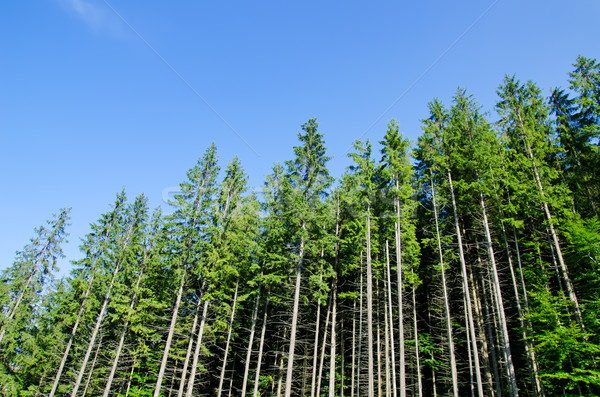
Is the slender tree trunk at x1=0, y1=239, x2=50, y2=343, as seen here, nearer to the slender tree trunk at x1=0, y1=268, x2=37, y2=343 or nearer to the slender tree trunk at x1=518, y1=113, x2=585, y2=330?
the slender tree trunk at x1=0, y1=268, x2=37, y2=343

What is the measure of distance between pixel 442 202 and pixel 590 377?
32.1 feet

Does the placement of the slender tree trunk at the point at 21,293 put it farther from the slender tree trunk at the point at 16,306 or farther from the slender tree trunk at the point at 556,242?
the slender tree trunk at the point at 556,242

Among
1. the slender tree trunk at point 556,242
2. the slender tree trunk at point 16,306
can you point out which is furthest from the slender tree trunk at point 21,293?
the slender tree trunk at point 556,242

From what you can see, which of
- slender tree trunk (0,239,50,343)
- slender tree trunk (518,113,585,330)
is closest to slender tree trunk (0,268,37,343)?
slender tree trunk (0,239,50,343)

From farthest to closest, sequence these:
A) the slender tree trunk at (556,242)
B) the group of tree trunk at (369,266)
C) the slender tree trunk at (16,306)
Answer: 1. the slender tree trunk at (16,306)
2. the group of tree trunk at (369,266)
3. the slender tree trunk at (556,242)

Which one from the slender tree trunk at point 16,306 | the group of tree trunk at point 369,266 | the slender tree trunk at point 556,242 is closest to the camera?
the slender tree trunk at point 556,242

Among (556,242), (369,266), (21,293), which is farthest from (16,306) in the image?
(556,242)

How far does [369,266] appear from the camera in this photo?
16.6m

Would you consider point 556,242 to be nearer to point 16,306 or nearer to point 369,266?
point 369,266

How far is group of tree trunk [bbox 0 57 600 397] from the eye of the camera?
15.7 m

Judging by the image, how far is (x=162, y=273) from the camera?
20.9 metres

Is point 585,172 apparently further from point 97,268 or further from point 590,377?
point 97,268

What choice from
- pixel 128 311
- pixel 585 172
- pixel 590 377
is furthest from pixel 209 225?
pixel 585 172

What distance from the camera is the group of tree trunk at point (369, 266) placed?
A: 1568 cm
